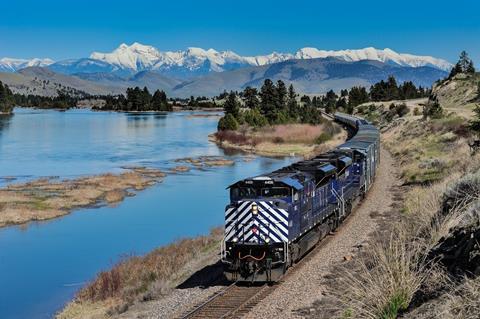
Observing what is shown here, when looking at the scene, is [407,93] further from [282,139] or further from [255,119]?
[282,139]

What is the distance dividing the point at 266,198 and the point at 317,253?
4.99m

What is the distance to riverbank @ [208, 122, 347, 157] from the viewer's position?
313ft

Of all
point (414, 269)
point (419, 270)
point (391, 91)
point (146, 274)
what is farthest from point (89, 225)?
point (391, 91)

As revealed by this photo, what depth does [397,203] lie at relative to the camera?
1346 inches

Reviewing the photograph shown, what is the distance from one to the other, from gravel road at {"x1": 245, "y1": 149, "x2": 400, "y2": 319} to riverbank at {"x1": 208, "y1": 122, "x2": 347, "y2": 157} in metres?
55.5

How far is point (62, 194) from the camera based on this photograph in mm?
51438

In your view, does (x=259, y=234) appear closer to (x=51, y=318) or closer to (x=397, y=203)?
(x=51, y=318)

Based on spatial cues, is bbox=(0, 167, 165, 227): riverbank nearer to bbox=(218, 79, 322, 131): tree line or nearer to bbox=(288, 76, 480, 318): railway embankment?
bbox=(288, 76, 480, 318): railway embankment

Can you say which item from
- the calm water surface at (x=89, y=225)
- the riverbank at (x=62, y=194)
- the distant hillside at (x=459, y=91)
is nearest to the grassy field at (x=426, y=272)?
the calm water surface at (x=89, y=225)

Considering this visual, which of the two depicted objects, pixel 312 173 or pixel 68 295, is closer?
pixel 312 173

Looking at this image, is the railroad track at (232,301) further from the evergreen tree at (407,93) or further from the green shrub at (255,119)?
the evergreen tree at (407,93)

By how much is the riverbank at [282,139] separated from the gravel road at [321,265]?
55.5 meters

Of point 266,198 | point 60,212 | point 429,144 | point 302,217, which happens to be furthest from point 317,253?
point 429,144

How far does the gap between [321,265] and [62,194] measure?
35606mm
